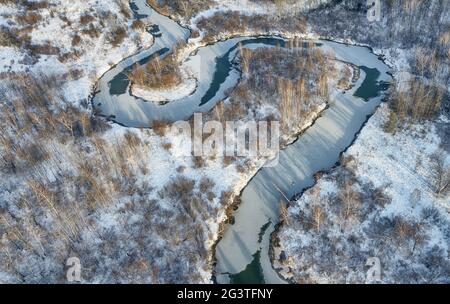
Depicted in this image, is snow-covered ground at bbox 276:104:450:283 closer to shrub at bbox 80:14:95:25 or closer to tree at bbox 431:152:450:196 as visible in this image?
tree at bbox 431:152:450:196

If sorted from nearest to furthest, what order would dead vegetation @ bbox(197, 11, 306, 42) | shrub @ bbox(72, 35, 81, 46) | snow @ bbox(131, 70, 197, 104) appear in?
1. snow @ bbox(131, 70, 197, 104)
2. shrub @ bbox(72, 35, 81, 46)
3. dead vegetation @ bbox(197, 11, 306, 42)

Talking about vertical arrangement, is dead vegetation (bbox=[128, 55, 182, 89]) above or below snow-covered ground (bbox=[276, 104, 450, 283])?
above

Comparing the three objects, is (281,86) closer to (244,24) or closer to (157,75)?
(157,75)

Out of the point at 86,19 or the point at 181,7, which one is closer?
the point at 86,19

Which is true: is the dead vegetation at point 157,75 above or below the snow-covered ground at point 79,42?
below

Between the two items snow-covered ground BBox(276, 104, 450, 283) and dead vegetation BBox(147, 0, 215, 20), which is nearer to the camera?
snow-covered ground BBox(276, 104, 450, 283)

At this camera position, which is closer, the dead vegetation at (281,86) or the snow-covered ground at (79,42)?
the dead vegetation at (281,86)

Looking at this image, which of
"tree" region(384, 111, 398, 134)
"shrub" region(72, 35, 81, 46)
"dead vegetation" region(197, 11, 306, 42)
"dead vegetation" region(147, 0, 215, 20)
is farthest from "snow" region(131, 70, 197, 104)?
"tree" region(384, 111, 398, 134)

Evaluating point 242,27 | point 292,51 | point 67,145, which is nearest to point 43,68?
point 67,145

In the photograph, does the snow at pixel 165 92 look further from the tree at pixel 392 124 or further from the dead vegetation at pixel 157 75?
the tree at pixel 392 124

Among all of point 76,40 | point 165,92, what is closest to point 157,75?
point 165,92

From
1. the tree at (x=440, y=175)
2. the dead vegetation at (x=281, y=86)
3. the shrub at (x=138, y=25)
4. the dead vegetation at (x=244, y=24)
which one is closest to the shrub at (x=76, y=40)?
the shrub at (x=138, y=25)
